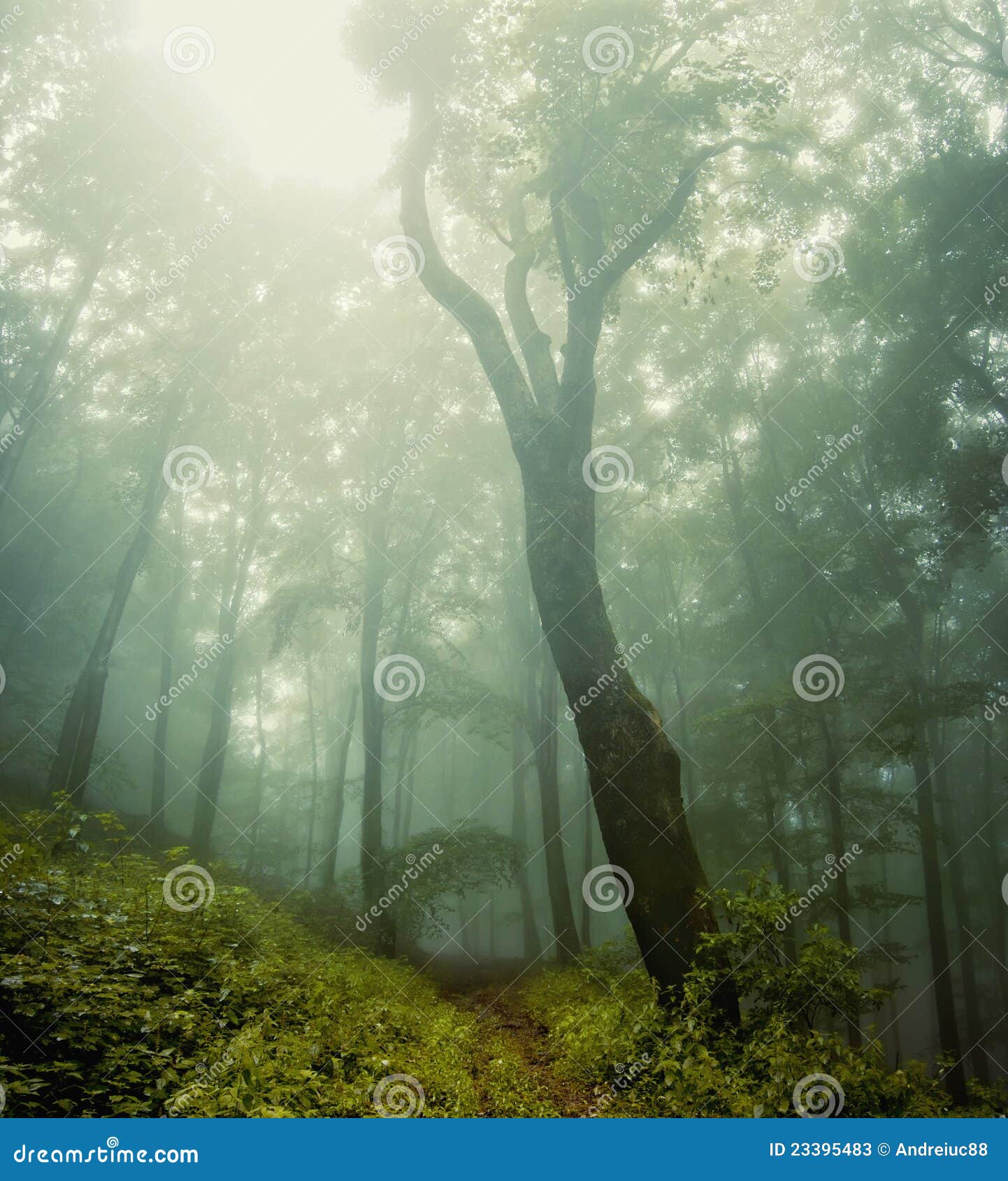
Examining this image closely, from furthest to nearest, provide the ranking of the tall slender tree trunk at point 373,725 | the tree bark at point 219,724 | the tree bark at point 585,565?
the tree bark at point 219,724 → the tall slender tree trunk at point 373,725 → the tree bark at point 585,565

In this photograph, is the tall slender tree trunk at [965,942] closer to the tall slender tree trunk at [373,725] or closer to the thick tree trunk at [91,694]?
the tall slender tree trunk at [373,725]

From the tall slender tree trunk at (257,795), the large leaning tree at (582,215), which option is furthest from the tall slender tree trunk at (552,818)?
the tall slender tree trunk at (257,795)

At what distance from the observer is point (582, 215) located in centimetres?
788

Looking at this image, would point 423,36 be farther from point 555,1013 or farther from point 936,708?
point 936,708

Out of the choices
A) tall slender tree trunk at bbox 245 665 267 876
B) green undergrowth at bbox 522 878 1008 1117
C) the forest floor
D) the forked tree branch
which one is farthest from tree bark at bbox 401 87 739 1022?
tall slender tree trunk at bbox 245 665 267 876

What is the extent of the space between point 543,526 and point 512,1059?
17.8 ft

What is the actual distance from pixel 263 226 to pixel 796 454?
1613 centimetres

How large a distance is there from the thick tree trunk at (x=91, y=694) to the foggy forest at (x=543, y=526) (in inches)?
4.1

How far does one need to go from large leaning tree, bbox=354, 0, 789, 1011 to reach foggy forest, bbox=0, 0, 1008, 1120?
5 cm

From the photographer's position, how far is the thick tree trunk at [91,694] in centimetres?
1543

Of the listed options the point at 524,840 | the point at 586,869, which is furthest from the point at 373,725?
the point at 586,869

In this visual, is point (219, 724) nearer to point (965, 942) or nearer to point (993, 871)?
point (965, 942)

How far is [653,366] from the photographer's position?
19.4 meters

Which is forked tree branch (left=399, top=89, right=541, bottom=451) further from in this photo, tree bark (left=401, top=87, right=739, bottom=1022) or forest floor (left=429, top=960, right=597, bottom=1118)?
forest floor (left=429, top=960, right=597, bottom=1118)
